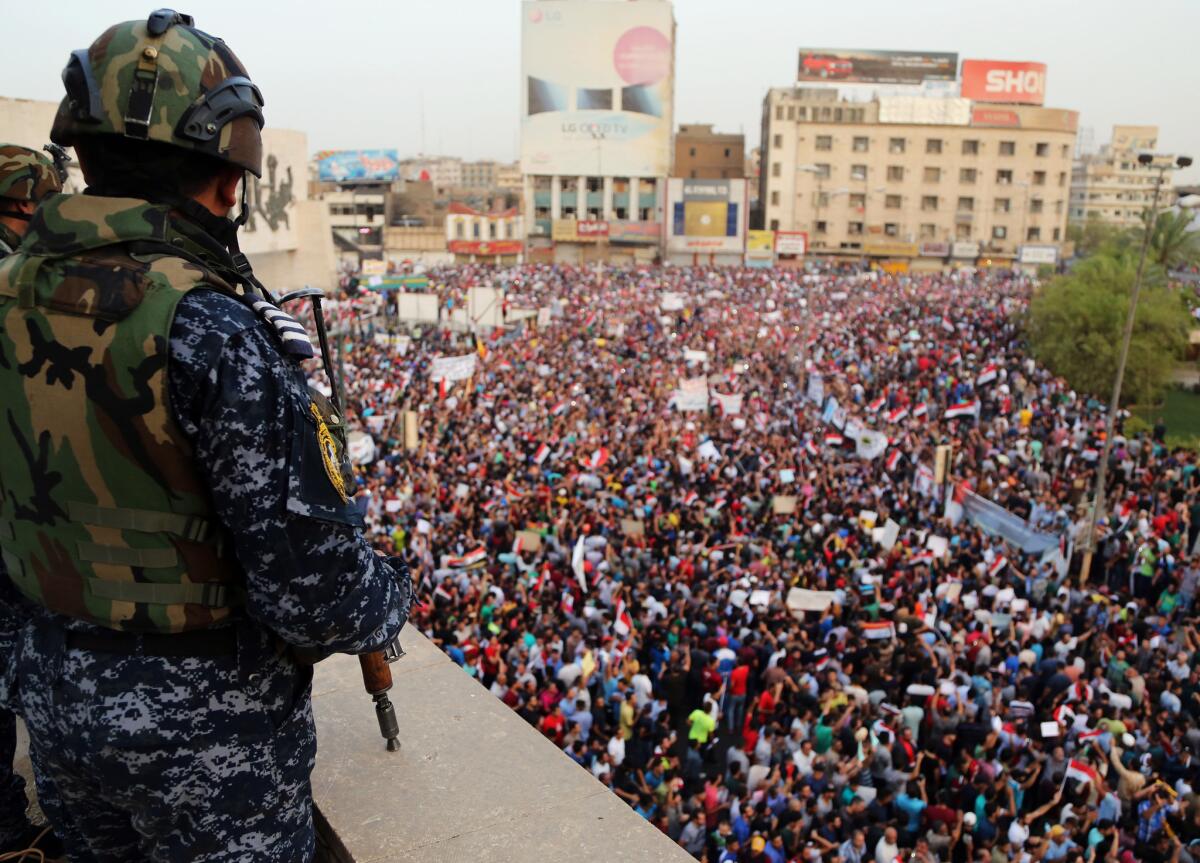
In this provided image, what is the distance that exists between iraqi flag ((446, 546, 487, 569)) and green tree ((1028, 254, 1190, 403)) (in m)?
21.0

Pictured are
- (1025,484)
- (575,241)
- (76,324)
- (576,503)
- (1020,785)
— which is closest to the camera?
(76,324)

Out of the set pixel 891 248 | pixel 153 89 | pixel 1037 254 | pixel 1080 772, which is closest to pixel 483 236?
pixel 891 248

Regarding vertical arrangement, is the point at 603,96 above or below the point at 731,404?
above

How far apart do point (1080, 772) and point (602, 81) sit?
219 feet

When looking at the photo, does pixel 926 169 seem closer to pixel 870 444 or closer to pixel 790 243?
pixel 790 243

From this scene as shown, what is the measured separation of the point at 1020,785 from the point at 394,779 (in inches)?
260

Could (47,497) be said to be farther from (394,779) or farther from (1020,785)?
(1020,785)

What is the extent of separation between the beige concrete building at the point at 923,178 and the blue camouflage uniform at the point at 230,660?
7031 cm

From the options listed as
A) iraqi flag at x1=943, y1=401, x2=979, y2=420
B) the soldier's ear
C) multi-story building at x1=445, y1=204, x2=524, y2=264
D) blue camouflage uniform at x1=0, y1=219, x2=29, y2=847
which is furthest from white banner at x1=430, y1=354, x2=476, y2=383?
multi-story building at x1=445, y1=204, x2=524, y2=264

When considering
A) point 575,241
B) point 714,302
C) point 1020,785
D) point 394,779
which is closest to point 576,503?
point 1020,785

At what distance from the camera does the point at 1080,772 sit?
7293 millimetres

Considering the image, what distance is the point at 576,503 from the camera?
13.8m

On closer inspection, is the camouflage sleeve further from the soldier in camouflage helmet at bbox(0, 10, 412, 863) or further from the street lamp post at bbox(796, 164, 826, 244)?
the street lamp post at bbox(796, 164, 826, 244)

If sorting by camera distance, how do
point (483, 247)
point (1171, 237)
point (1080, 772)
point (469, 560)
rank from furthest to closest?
point (483, 247) → point (1171, 237) → point (469, 560) → point (1080, 772)
